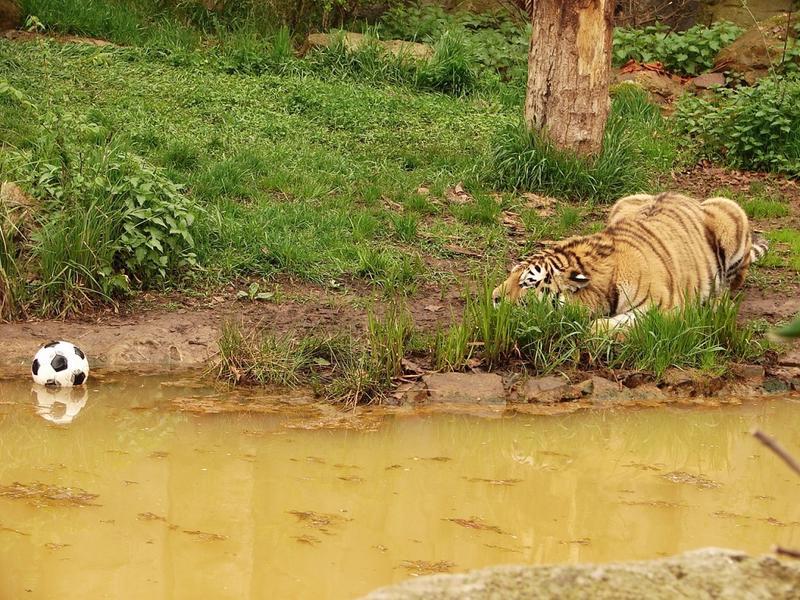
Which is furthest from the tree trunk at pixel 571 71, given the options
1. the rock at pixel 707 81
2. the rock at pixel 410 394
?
the rock at pixel 410 394

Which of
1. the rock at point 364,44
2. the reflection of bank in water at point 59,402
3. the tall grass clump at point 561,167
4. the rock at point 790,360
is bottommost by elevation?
the reflection of bank in water at point 59,402

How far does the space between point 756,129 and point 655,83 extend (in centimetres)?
181

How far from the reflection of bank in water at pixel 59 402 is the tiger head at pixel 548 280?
2.59 m

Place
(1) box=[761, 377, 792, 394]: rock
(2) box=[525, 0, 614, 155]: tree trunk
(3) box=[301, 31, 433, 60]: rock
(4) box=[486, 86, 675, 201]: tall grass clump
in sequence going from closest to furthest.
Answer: (1) box=[761, 377, 792, 394]: rock, (2) box=[525, 0, 614, 155]: tree trunk, (4) box=[486, 86, 675, 201]: tall grass clump, (3) box=[301, 31, 433, 60]: rock

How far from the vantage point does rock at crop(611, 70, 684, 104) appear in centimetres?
1256

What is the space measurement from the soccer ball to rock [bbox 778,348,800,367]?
4309mm

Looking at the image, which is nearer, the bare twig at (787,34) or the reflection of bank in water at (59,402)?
Result: the reflection of bank in water at (59,402)

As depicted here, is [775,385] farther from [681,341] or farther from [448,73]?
[448,73]

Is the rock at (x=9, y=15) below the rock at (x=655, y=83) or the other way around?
the other way around

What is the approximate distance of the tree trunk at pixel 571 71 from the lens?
9.85m

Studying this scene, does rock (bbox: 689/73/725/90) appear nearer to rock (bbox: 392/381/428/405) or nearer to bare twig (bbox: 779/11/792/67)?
bare twig (bbox: 779/11/792/67)

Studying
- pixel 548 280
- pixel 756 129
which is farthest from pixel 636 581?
pixel 756 129

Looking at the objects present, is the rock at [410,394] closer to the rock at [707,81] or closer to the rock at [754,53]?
the rock at [707,81]

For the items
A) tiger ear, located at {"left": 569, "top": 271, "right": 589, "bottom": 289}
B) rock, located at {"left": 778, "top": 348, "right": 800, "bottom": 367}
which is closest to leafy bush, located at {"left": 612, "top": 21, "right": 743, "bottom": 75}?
rock, located at {"left": 778, "top": 348, "right": 800, "bottom": 367}
